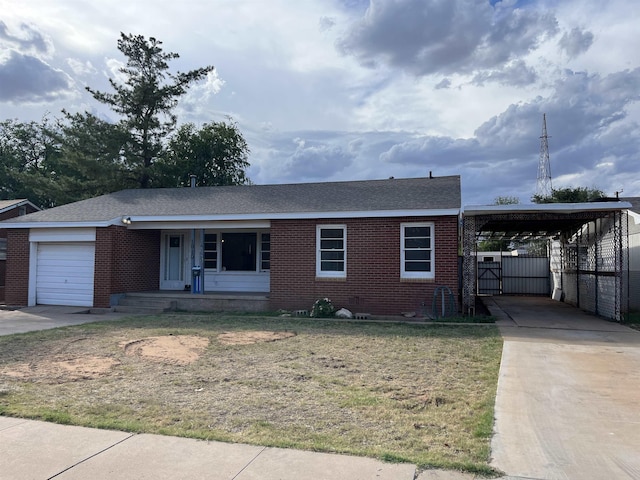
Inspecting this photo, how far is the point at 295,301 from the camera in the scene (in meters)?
14.9

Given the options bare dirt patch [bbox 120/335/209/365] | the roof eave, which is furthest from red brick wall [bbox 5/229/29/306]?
bare dirt patch [bbox 120/335/209/365]

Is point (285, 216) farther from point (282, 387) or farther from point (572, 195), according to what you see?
point (572, 195)

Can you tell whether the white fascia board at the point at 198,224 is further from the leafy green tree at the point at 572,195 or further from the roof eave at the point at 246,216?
the leafy green tree at the point at 572,195

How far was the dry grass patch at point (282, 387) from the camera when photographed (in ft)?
16.0

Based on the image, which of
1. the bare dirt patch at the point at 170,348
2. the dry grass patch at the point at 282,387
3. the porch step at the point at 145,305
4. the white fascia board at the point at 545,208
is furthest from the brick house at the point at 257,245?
the bare dirt patch at the point at 170,348

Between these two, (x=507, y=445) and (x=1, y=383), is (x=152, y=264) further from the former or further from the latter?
(x=507, y=445)

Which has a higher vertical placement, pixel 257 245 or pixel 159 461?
pixel 257 245

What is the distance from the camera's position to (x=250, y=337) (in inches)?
417

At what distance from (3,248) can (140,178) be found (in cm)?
1008

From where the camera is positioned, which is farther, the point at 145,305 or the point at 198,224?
the point at 198,224

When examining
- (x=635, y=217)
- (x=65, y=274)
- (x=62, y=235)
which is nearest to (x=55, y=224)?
(x=62, y=235)

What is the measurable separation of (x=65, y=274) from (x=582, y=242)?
59.5 ft

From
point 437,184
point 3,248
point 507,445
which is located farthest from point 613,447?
point 3,248

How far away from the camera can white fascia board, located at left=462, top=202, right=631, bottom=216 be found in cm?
1284
